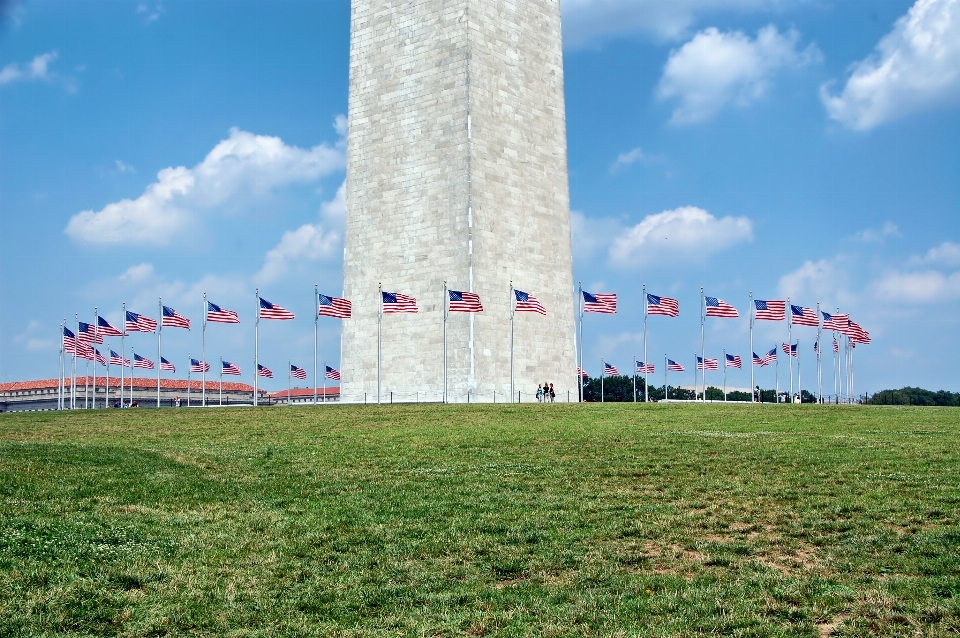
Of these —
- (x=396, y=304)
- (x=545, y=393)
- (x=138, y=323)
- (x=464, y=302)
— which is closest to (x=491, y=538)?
(x=464, y=302)

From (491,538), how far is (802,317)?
4112 centimetres

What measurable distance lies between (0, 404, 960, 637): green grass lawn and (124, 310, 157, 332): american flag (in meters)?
30.1

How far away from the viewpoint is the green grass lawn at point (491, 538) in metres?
11.9

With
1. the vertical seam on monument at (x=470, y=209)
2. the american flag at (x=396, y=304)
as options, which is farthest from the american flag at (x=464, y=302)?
the vertical seam on monument at (x=470, y=209)

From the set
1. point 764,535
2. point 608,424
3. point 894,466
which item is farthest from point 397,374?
point 764,535

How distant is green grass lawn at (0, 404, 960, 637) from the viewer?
11.9 metres

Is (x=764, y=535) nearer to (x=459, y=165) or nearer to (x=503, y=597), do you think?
(x=503, y=597)

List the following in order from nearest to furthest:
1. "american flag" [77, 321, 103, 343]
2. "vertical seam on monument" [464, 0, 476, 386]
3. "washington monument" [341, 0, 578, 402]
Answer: "vertical seam on monument" [464, 0, 476, 386] < "washington monument" [341, 0, 578, 402] < "american flag" [77, 321, 103, 343]

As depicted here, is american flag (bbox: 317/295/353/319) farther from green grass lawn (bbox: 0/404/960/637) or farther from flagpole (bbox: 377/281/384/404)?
green grass lawn (bbox: 0/404/960/637)

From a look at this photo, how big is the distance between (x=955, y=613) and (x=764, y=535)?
4.30 meters

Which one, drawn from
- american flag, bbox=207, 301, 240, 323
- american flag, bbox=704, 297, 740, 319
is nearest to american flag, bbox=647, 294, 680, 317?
american flag, bbox=704, 297, 740, 319

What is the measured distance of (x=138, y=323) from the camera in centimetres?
5753

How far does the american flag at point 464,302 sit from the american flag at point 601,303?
548 cm

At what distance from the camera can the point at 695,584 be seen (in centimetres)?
1301
